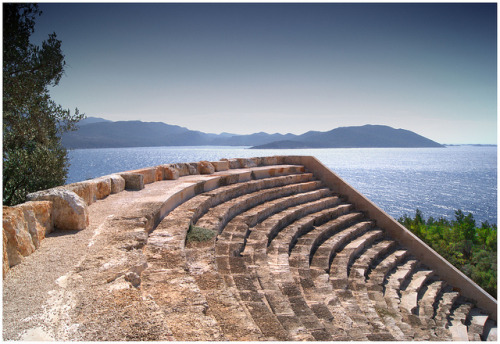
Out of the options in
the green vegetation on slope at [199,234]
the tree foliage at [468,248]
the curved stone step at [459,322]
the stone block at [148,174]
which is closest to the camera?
the green vegetation on slope at [199,234]

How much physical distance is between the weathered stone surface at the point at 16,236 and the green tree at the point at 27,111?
8.04 meters

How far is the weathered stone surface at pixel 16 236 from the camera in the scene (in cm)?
300

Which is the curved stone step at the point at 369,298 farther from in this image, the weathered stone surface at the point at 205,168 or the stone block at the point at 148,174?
the stone block at the point at 148,174

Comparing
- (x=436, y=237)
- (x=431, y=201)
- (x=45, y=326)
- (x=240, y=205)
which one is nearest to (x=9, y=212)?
(x=45, y=326)

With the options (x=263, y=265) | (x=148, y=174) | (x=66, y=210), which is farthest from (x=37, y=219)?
(x=148, y=174)

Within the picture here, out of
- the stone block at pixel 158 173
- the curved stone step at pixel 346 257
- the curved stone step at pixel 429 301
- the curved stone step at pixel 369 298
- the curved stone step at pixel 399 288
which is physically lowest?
the curved stone step at pixel 429 301

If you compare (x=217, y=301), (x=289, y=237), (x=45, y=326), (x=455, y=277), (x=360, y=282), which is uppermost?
(x=45, y=326)

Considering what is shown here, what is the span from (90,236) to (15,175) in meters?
8.93

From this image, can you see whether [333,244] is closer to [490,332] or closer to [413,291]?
[413,291]

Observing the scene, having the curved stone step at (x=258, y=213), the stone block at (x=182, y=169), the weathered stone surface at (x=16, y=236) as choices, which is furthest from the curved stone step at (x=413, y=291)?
the weathered stone surface at (x=16, y=236)

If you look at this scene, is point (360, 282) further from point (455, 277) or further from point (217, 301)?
point (217, 301)

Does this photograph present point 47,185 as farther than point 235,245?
Yes

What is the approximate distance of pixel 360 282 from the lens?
701 centimetres

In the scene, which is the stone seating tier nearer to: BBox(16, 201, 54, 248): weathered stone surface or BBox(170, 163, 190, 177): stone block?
BBox(170, 163, 190, 177): stone block
